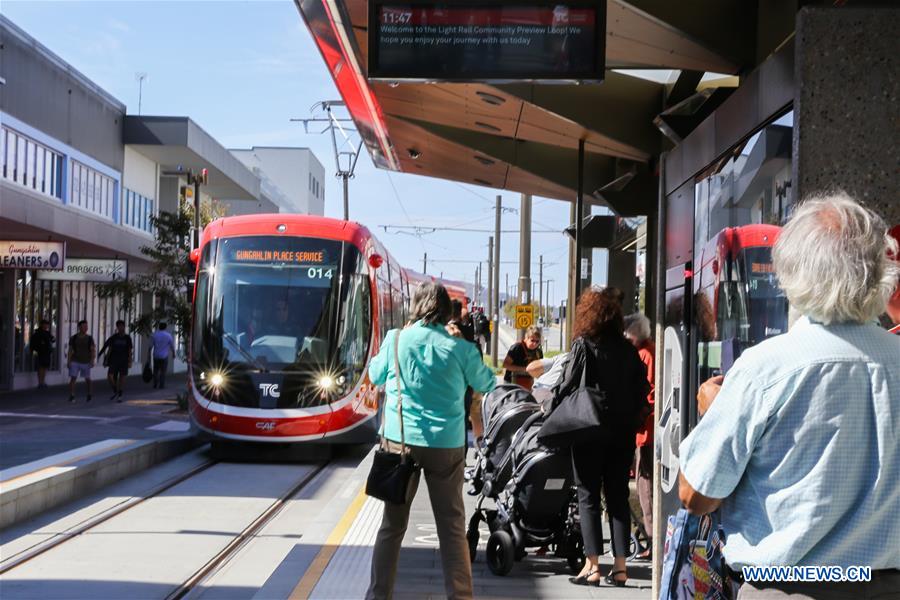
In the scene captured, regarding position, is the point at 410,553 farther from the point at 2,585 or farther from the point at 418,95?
the point at 418,95

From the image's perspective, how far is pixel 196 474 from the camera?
1393 centimetres

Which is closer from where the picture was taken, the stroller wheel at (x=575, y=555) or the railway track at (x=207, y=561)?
the stroller wheel at (x=575, y=555)

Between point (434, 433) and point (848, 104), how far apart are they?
273 cm

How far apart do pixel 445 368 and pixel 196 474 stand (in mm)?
8641

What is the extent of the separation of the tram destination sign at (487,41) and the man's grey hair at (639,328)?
174 centimetres

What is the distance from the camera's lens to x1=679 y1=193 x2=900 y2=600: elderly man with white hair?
257 centimetres

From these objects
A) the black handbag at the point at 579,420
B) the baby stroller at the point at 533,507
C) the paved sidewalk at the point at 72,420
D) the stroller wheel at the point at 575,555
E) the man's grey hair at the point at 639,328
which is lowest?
the paved sidewalk at the point at 72,420

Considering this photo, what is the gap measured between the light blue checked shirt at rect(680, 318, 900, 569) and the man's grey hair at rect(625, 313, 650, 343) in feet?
18.4

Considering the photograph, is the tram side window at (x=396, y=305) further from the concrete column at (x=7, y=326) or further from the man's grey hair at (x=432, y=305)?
the man's grey hair at (x=432, y=305)

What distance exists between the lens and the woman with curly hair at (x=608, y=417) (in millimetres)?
6789

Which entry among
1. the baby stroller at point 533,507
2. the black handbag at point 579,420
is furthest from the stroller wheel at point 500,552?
the black handbag at point 579,420

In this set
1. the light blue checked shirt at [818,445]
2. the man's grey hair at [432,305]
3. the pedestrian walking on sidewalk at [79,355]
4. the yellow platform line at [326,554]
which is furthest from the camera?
the pedestrian walking on sidewalk at [79,355]

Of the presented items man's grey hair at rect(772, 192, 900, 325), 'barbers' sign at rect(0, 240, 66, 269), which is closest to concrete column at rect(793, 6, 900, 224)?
man's grey hair at rect(772, 192, 900, 325)

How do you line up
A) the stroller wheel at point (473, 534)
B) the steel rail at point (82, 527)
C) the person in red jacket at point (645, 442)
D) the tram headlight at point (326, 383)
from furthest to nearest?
the tram headlight at point (326, 383) < the steel rail at point (82, 527) < the person in red jacket at point (645, 442) < the stroller wheel at point (473, 534)
